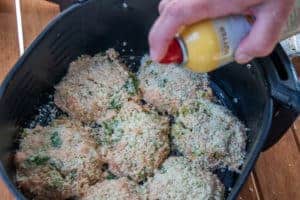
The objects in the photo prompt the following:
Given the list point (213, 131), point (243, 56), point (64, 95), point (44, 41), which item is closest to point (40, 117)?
point (64, 95)

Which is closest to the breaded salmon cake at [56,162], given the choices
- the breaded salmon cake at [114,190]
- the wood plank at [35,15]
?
the breaded salmon cake at [114,190]

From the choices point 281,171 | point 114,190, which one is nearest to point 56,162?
point 114,190

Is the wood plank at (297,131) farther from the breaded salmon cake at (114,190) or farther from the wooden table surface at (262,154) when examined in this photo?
the breaded salmon cake at (114,190)

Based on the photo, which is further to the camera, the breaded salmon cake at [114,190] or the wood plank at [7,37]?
the wood plank at [7,37]

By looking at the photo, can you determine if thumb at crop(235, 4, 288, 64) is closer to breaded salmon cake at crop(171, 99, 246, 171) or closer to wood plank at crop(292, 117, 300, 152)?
breaded salmon cake at crop(171, 99, 246, 171)

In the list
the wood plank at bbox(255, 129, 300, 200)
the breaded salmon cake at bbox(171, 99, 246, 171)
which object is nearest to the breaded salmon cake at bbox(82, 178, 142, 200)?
the breaded salmon cake at bbox(171, 99, 246, 171)
